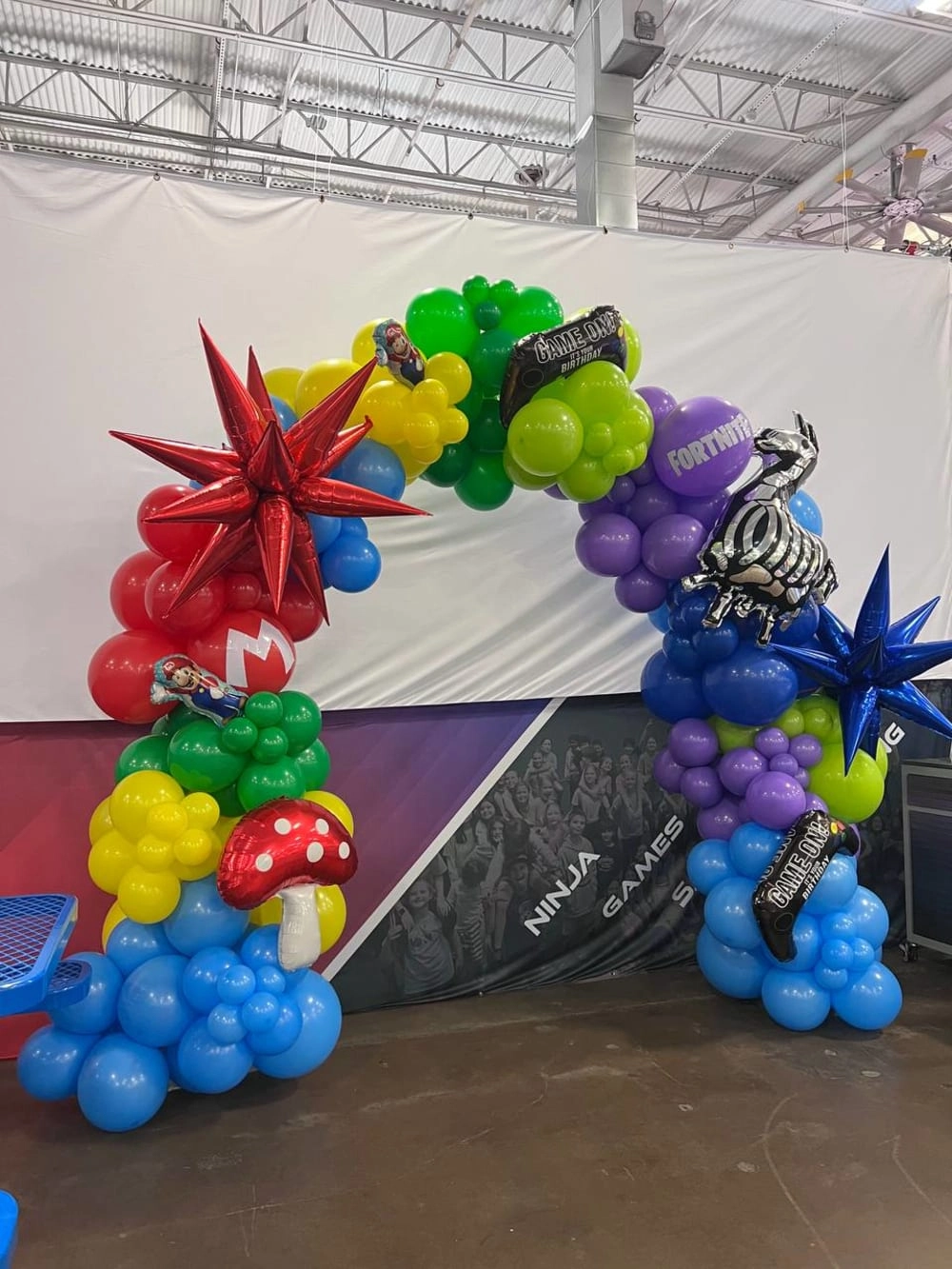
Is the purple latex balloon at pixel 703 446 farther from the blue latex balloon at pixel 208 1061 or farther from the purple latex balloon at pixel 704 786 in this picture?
the blue latex balloon at pixel 208 1061

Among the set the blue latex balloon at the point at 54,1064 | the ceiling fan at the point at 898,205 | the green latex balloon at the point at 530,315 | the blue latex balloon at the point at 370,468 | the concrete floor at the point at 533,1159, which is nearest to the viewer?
the concrete floor at the point at 533,1159

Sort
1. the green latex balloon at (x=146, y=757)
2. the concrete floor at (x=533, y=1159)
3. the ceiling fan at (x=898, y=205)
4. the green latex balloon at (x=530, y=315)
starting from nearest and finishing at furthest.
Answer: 1. the concrete floor at (x=533, y=1159)
2. the green latex balloon at (x=146, y=757)
3. the green latex balloon at (x=530, y=315)
4. the ceiling fan at (x=898, y=205)

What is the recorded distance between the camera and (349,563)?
2727 mm

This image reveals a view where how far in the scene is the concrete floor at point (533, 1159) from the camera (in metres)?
2.00

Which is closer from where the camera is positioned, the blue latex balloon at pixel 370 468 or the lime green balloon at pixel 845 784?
the blue latex balloon at pixel 370 468

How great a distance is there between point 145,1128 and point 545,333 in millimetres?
2543

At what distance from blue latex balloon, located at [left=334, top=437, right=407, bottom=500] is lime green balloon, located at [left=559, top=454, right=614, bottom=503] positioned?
55cm

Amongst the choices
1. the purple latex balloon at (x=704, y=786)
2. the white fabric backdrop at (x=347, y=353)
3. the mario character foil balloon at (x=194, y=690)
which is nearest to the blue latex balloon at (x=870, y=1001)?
the purple latex balloon at (x=704, y=786)

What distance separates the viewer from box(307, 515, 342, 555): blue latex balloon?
2697 millimetres

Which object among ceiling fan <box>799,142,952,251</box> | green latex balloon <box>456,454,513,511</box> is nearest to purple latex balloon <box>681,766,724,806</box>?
green latex balloon <box>456,454,513,511</box>

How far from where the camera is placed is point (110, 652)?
2.58 meters

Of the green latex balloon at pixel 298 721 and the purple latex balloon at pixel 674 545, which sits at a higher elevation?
the purple latex balloon at pixel 674 545

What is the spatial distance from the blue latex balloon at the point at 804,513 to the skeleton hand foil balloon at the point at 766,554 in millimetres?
140

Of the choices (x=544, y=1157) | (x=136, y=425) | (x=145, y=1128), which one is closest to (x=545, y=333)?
(x=136, y=425)
